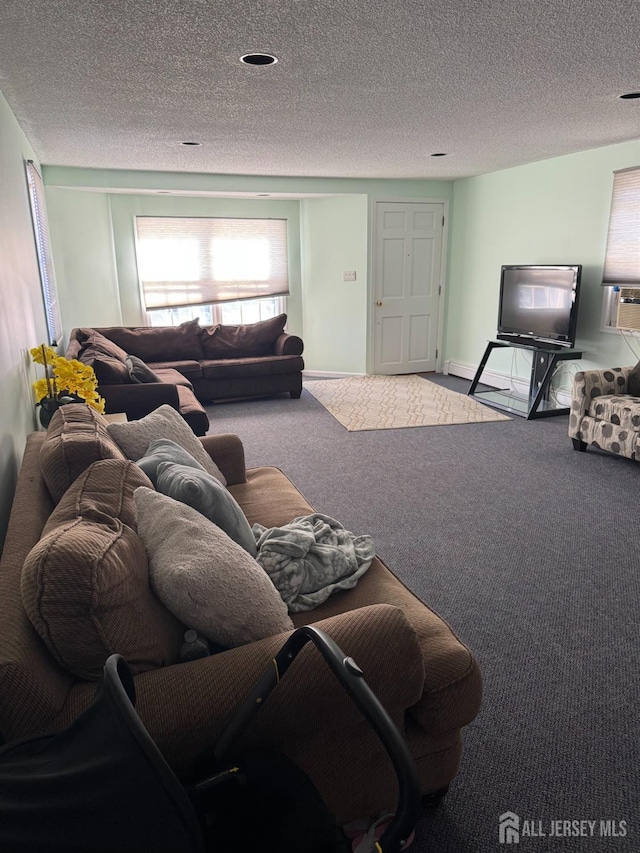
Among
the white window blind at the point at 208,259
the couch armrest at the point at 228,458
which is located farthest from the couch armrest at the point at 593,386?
the white window blind at the point at 208,259

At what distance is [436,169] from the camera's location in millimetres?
5949

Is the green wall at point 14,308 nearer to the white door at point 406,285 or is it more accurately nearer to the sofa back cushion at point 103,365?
the sofa back cushion at point 103,365

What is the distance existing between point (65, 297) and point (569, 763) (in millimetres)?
6321

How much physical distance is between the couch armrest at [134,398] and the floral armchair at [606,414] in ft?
9.96

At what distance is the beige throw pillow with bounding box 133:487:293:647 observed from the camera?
125 centimetres

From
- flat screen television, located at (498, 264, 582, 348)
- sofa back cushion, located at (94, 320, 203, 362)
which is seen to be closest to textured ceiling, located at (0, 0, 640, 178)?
flat screen television, located at (498, 264, 582, 348)

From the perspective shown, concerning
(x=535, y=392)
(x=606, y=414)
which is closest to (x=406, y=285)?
(x=535, y=392)

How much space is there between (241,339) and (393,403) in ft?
6.22

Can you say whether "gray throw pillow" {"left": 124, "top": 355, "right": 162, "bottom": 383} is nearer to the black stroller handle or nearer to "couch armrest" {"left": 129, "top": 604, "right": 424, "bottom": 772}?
"couch armrest" {"left": 129, "top": 604, "right": 424, "bottom": 772}

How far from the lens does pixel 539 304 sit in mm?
5445

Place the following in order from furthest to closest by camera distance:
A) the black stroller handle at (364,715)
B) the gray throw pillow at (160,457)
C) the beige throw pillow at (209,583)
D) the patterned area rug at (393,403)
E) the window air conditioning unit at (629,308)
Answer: the patterned area rug at (393,403)
the window air conditioning unit at (629,308)
the gray throw pillow at (160,457)
the beige throw pillow at (209,583)
the black stroller handle at (364,715)

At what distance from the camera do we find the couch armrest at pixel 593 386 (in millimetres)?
4191

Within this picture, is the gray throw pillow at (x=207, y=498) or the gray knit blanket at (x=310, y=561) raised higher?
the gray throw pillow at (x=207, y=498)

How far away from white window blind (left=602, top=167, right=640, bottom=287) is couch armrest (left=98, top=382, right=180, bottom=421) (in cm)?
386
